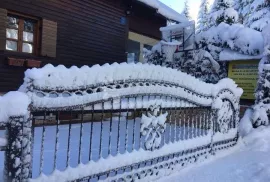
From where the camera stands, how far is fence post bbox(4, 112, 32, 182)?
2201mm

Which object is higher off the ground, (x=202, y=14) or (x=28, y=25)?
(x=202, y=14)

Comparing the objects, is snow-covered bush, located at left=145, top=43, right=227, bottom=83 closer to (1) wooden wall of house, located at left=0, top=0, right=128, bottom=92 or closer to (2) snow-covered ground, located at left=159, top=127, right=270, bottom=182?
(1) wooden wall of house, located at left=0, top=0, right=128, bottom=92

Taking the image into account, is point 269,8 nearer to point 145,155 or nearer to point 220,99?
point 220,99

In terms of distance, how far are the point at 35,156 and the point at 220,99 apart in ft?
11.2

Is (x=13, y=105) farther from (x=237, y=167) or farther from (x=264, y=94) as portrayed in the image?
(x=264, y=94)

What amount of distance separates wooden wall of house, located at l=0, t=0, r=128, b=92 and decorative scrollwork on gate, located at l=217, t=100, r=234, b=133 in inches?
206

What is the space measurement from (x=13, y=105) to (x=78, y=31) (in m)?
7.33

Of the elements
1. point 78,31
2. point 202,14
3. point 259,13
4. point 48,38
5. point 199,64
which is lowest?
point 199,64

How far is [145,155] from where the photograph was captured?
138 inches

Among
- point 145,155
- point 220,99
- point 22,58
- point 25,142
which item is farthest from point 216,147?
point 22,58

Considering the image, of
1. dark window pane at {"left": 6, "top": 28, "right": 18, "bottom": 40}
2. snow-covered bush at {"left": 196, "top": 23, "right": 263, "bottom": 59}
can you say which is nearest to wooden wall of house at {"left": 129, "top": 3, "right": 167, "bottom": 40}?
snow-covered bush at {"left": 196, "top": 23, "right": 263, "bottom": 59}

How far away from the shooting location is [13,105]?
7.18 ft

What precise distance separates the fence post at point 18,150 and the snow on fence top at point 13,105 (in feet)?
0.14

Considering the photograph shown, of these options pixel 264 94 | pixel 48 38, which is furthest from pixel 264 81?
pixel 48 38
